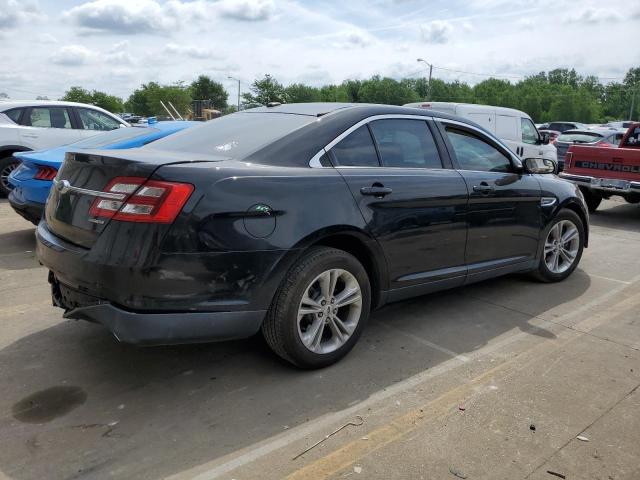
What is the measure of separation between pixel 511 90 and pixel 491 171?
9695 centimetres

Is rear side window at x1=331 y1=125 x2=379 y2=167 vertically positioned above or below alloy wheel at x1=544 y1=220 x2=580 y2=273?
above

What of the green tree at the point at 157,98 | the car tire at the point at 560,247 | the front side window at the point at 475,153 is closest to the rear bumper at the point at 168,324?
A: the front side window at the point at 475,153

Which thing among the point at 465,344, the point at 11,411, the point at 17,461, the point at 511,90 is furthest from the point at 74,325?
the point at 511,90

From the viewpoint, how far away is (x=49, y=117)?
10016 mm

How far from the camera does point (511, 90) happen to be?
93.4 meters

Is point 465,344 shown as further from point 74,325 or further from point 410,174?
point 74,325

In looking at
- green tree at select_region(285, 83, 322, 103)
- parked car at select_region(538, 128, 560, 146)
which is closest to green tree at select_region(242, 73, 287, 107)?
green tree at select_region(285, 83, 322, 103)

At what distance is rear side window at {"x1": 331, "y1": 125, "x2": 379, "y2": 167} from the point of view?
363 centimetres

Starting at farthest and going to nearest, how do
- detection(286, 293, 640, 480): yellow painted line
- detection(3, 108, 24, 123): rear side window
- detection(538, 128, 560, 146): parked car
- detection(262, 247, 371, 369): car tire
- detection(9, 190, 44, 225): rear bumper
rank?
detection(538, 128, 560, 146): parked car, detection(3, 108, 24, 123): rear side window, detection(9, 190, 44, 225): rear bumper, detection(262, 247, 371, 369): car tire, detection(286, 293, 640, 480): yellow painted line

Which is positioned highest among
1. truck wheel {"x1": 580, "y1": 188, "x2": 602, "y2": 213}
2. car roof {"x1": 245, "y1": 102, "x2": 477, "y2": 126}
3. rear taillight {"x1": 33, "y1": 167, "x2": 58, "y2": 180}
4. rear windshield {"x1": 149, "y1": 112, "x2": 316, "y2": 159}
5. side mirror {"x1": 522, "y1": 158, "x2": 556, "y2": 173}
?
car roof {"x1": 245, "y1": 102, "x2": 477, "y2": 126}

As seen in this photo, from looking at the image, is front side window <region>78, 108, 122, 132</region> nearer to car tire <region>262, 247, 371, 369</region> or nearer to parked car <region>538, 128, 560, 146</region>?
car tire <region>262, 247, 371, 369</region>

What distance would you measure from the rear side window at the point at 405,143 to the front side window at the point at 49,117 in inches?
316

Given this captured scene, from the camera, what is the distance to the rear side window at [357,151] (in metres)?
3.63

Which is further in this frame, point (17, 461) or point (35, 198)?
point (35, 198)
